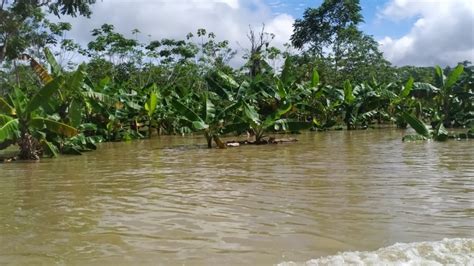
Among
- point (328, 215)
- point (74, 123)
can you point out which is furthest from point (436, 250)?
point (74, 123)

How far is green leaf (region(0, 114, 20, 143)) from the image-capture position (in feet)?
33.8

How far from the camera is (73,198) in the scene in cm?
651

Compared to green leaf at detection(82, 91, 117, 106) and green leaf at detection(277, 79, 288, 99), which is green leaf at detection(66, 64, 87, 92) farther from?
green leaf at detection(277, 79, 288, 99)

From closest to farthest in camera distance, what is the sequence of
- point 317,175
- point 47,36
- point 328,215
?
point 328,215 → point 317,175 → point 47,36

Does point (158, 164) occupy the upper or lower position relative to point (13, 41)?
lower

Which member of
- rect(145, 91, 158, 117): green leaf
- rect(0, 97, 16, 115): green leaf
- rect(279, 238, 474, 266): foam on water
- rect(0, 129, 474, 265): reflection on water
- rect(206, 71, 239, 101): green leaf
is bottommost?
rect(279, 238, 474, 266): foam on water

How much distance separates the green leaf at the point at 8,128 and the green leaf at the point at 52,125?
40 cm

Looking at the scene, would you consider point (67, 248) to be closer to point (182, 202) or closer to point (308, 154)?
point (182, 202)

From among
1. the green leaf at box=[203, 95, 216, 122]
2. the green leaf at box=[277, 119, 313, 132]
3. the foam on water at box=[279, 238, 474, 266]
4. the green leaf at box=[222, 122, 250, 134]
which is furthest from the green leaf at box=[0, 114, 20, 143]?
the foam on water at box=[279, 238, 474, 266]

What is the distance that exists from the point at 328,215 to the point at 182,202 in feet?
5.82

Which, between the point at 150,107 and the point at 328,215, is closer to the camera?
the point at 328,215

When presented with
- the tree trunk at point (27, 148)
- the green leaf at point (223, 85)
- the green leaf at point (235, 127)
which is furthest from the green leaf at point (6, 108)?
the green leaf at point (223, 85)

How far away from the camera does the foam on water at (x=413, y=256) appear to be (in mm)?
3689

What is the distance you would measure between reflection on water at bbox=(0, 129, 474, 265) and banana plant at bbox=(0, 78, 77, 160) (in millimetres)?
1238
